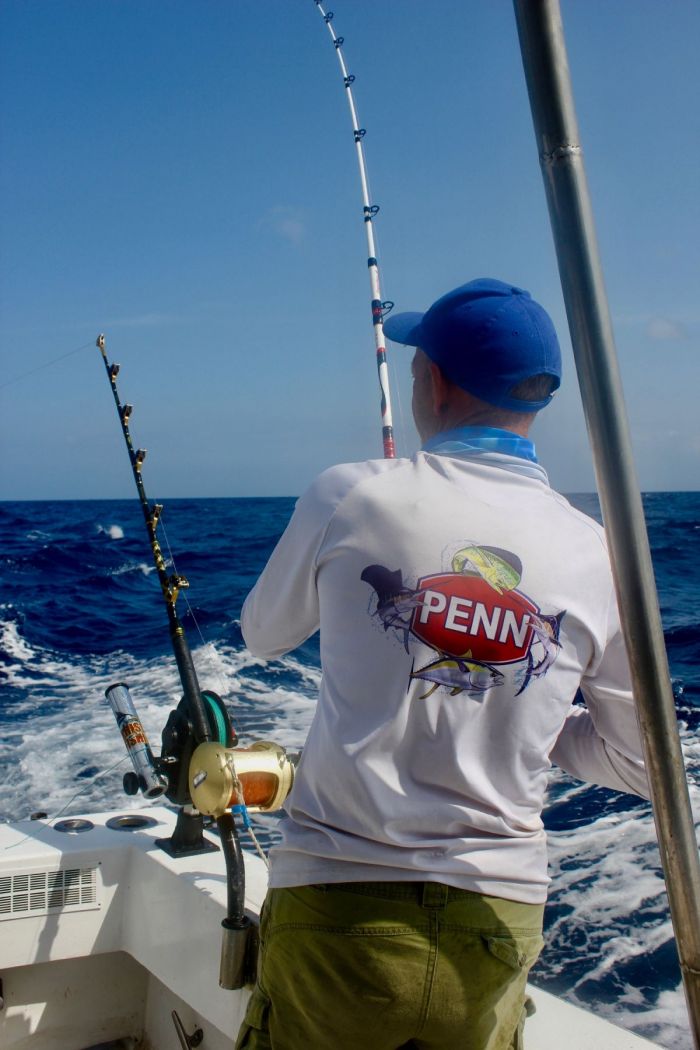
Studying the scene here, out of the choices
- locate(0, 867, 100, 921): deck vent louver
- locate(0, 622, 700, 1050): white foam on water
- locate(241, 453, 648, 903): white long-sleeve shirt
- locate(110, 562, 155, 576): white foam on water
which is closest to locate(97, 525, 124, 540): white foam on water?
locate(110, 562, 155, 576): white foam on water

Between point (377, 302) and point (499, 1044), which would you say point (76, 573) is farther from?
point (499, 1044)

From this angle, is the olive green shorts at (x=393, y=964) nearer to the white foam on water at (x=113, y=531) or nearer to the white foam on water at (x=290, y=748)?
the white foam on water at (x=290, y=748)

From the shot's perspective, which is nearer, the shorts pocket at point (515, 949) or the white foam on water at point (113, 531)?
the shorts pocket at point (515, 949)

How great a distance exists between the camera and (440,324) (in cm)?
111

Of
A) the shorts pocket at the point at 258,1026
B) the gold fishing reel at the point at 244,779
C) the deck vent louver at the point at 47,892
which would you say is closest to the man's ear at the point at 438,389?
the gold fishing reel at the point at 244,779

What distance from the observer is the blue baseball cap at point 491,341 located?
42.5 inches

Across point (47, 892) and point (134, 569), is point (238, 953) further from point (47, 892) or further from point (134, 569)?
point (134, 569)

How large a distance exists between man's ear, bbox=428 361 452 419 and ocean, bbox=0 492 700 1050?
0.89 m

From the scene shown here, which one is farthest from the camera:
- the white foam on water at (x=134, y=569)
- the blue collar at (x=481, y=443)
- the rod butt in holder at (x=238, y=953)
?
the white foam on water at (x=134, y=569)

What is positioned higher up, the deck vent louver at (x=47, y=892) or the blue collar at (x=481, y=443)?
the blue collar at (x=481, y=443)

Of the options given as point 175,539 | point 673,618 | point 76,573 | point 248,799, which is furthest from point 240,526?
point 248,799

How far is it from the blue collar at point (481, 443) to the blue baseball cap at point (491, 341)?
4 cm

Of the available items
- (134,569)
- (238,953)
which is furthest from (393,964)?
(134,569)

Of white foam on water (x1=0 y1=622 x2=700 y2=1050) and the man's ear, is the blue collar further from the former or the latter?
white foam on water (x1=0 y1=622 x2=700 y2=1050)
